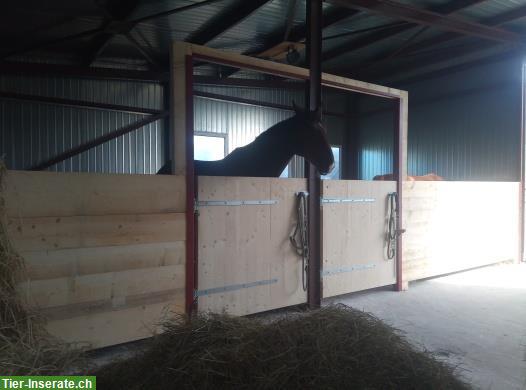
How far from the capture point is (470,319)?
346 cm

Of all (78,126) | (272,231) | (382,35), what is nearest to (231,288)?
(272,231)

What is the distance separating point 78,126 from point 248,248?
6.02 metres

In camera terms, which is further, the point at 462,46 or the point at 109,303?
the point at 462,46

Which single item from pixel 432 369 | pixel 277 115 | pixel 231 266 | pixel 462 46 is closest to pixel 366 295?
pixel 231 266

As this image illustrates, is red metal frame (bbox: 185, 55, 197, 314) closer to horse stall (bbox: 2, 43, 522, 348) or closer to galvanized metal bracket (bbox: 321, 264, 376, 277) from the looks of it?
horse stall (bbox: 2, 43, 522, 348)

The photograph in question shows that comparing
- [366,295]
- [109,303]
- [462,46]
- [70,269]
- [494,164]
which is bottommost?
[366,295]

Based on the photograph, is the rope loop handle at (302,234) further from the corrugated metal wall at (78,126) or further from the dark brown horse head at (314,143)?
the corrugated metal wall at (78,126)

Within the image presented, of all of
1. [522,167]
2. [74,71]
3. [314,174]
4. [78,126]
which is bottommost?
[314,174]

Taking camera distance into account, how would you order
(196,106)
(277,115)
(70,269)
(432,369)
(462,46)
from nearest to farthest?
(432,369), (70,269), (462,46), (196,106), (277,115)

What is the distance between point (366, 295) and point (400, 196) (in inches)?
49.2

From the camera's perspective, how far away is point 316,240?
145 inches

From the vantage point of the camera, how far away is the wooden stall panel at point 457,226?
187 inches

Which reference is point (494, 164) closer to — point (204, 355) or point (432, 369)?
point (432, 369)

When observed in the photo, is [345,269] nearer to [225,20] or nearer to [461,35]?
[225,20]
